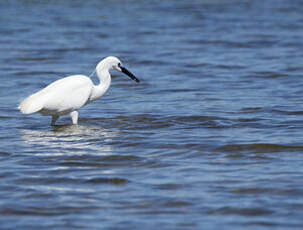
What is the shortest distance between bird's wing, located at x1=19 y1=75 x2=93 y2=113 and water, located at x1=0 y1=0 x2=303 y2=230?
33 centimetres

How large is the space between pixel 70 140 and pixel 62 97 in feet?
2.69

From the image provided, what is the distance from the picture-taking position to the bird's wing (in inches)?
356

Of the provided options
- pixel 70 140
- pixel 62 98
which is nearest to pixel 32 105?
pixel 62 98

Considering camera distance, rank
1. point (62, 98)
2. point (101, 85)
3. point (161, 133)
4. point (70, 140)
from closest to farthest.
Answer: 1. point (70, 140)
2. point (161, 133)
3. point (62, 98)
4. point (101, 85)

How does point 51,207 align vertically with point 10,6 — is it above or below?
below

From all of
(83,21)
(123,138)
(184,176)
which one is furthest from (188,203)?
(83,21)

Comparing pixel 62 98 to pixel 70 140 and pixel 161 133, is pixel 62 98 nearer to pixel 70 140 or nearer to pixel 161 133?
pixel 70 140

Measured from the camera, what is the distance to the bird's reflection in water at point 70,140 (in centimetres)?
794

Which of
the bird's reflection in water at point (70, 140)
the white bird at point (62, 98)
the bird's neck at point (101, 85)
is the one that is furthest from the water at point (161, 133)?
the bird's neck at point (101, 85)

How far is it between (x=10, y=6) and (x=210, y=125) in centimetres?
1591

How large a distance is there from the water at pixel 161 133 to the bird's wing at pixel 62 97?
33 cm

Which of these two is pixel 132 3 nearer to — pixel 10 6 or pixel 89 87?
pixel 10 6

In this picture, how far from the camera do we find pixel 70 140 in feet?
28.1

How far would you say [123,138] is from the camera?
870 centimetres
